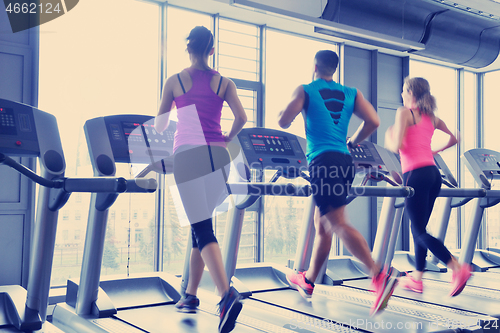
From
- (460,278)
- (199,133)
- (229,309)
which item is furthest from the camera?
(460,278)

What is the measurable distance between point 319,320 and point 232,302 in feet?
2.90

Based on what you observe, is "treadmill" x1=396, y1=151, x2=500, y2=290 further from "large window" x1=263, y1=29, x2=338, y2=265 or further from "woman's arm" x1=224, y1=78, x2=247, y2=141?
"woman's arm" x1=224, y1=78, x2=247, y2=141

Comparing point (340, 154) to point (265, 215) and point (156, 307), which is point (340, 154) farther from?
point (265, 215)

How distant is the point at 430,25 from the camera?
4.63 meters

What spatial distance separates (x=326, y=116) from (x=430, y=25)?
2.83 m

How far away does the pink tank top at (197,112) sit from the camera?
218cm

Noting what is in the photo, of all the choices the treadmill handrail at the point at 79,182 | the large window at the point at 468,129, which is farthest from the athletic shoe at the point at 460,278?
the large window at the point at 468,129

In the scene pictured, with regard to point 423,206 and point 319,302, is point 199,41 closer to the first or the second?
point 423,206

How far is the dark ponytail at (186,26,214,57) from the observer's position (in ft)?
7.19

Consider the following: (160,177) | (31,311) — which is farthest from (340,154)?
(160,177)

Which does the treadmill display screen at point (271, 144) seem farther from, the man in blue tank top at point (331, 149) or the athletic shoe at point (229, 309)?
the athletic shoe at point (229, 309)

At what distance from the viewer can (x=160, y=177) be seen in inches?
165

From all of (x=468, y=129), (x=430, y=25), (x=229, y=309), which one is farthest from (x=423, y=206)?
(x=468, y=129)

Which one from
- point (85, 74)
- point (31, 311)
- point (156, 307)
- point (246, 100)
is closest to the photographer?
point (31, 311)
